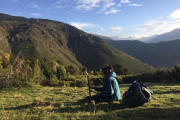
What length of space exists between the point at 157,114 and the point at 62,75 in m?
24.6

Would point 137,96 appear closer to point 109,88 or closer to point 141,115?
point 141,115

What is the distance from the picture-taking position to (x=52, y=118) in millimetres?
3910

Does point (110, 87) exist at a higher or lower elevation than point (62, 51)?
lower

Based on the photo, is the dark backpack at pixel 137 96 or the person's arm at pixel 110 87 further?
the person's arm at pixel 110 87


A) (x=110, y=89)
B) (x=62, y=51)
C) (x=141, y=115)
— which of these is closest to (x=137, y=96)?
(x=141, y=115)

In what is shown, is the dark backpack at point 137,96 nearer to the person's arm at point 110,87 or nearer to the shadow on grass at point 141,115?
the shadow on grass at point 141,115

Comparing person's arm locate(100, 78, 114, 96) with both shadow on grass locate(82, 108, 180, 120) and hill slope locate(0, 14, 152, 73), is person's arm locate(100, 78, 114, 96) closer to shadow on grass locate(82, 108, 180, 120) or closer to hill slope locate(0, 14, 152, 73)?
shadow on grass locate(82, 108, 180, 120)

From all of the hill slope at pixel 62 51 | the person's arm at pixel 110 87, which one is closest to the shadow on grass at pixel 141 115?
the person's arm at pixel 110 87

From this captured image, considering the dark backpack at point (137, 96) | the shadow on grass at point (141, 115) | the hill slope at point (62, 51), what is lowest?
the shadow on grass at point (141, 115)

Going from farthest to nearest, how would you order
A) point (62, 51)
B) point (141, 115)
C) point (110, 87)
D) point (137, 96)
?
point (62, 51)
point (110, 87)
point (137, 96)
point (141, 115)

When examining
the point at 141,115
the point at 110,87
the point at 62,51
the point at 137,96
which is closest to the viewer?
the point at 141,115

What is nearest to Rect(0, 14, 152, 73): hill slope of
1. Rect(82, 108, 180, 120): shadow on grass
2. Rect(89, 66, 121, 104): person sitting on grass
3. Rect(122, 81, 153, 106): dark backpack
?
Rect(122, 81, 153, 106): dark backpack

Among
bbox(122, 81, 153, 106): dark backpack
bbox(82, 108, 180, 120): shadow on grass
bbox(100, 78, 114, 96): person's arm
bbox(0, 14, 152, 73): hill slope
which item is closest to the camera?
bbox(82, 108, 180, 120): shadow on grass

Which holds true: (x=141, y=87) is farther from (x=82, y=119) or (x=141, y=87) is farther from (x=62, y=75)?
(x=62, y=75)
